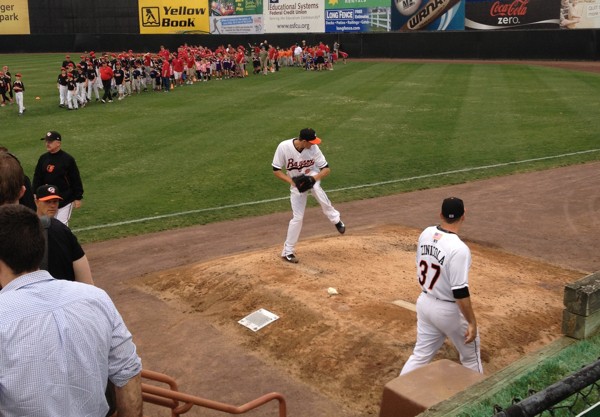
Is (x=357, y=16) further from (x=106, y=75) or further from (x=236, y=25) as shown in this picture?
(x=106, y=75)

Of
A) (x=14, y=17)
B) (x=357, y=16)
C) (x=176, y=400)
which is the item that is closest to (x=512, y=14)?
(x=357, y=16)

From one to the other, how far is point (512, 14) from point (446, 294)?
3942 cm

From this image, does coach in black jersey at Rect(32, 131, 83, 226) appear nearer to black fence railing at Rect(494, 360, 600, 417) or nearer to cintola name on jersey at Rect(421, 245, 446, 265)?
cintola name on jersey at Rect(421, 245, 446, 265)

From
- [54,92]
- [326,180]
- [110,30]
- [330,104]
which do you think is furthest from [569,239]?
[110,30]

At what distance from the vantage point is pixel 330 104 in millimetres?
24547

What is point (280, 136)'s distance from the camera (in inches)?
736

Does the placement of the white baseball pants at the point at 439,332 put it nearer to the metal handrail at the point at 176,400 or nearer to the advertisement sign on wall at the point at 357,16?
the metal handrail at the point at 176,400

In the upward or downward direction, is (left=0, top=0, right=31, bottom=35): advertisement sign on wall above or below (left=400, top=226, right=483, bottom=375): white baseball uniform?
above

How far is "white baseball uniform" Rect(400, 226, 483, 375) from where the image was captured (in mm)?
5180

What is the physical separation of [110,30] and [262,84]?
2313 centimetres

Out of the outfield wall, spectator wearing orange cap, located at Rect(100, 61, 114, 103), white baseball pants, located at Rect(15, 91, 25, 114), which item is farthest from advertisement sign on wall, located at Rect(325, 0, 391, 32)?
white baseball pants, located at Rect(15, 91, 25, 114)

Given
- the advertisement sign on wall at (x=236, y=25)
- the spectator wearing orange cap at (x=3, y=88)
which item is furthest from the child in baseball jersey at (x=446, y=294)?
the advertisement sign on wall at (x=236, y=25)

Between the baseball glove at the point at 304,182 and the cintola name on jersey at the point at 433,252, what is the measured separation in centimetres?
363

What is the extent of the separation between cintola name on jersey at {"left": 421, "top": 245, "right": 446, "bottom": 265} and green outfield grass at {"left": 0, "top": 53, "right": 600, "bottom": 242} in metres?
6.82
